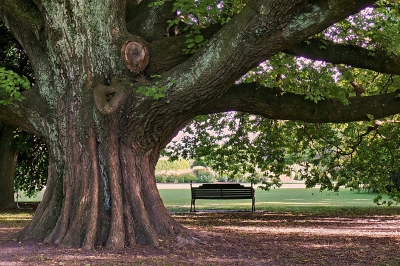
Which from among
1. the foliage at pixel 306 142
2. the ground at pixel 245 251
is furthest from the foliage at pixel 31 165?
the ground at pixel 245 251

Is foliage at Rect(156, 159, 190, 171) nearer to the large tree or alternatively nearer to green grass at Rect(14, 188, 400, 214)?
green grass at Rect(14, 188, 400, 214)

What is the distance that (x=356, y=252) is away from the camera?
7.50m

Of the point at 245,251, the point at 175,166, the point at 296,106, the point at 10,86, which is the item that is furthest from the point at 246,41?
the point at 175,166

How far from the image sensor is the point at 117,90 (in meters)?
7.96

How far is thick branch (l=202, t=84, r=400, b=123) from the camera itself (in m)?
10.2

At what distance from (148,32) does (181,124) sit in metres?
1.77

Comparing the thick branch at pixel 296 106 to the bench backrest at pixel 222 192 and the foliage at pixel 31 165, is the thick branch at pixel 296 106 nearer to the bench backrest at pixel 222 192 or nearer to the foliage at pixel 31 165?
the bench backrest at pixel 222 192

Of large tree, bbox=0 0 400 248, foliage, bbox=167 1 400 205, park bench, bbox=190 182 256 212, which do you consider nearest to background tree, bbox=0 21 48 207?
foliage, bbox=167 1 400 205

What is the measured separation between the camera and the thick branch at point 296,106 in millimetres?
10203

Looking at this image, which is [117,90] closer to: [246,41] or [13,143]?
[246,41]

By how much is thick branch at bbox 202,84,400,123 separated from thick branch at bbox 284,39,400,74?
78cm

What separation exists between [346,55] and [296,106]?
140 cm

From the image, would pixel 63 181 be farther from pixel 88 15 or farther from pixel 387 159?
pixel 387 159

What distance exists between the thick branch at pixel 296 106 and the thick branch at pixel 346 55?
785 millimetres
